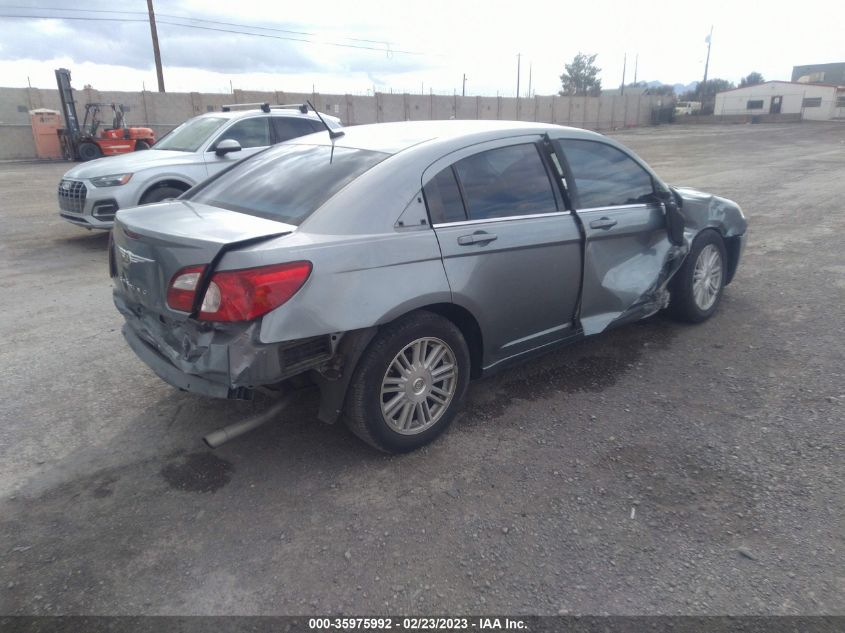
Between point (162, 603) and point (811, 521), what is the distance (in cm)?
284

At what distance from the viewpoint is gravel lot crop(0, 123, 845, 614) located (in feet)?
8.07

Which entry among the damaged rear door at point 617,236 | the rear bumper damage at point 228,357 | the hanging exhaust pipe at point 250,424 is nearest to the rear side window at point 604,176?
the damaged rear door at point 617,236

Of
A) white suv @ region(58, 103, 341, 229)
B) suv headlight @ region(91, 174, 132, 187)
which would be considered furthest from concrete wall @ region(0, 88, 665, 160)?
suv headlight @ region(91, 174, 132, 187)

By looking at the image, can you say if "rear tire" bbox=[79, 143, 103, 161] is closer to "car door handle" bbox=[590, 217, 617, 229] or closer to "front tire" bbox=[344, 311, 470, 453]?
"car door handle" bbox=[590, 217, 617, 229]

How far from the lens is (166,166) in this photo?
829cm

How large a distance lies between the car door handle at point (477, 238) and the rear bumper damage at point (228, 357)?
0.93 m

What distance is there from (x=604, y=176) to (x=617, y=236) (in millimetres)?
438

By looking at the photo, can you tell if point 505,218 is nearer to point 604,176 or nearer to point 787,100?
point 604,176

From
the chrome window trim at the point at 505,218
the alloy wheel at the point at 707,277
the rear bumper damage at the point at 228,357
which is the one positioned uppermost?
the chrome window trim at the point at 505,218

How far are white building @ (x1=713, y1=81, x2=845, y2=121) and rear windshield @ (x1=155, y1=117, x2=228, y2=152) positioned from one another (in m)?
64.9

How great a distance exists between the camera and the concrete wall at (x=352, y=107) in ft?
97.8

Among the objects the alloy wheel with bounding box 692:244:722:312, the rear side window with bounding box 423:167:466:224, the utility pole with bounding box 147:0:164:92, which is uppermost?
the utility pole with bounding box 147:0:164:92

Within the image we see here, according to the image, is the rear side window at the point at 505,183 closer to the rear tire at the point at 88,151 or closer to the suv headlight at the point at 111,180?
the suv headlight at the point at 111,180

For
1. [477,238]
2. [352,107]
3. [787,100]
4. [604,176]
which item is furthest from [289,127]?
[787,100]
